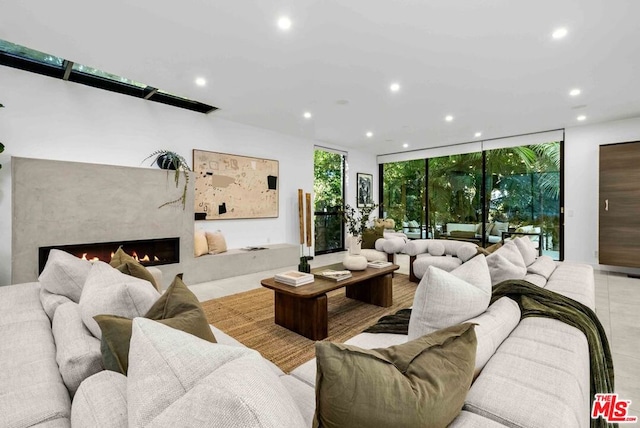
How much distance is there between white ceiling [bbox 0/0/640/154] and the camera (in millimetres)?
2344

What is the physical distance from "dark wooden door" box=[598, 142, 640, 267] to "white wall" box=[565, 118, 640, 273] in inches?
17.5

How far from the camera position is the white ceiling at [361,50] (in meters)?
2.34

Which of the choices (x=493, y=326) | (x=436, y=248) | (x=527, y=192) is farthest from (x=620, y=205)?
(x=493, y=326)

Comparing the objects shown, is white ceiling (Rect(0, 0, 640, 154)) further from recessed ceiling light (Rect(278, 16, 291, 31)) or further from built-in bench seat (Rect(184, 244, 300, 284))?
built-in bench seat (Rect(184, 244, 300, 284))

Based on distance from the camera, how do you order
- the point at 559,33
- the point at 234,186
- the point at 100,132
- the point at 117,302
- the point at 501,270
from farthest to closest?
1. the point at 234,186
2. the point at 100,132
3. the point at 559,33
4. the point at 501,270
5. the point at 117,302

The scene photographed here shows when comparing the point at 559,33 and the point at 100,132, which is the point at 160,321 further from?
the point at 100,132

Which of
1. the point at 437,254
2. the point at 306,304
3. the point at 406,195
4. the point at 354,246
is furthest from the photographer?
the point at 406,195

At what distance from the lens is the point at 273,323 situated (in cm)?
301

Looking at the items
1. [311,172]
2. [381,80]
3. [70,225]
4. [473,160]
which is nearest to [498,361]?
[381,80]

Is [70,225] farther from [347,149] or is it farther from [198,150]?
[347,149]

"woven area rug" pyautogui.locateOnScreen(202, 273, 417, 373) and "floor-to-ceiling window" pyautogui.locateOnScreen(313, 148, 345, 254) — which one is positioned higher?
"floor-to-ceiling window" pyautogui.locateOnScreen(313, 148, 345, 254)

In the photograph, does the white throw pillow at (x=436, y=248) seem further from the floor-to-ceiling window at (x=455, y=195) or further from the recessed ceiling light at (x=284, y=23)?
the recessed ceiling light at (x=284, y=23)

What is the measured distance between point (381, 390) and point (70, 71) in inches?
185

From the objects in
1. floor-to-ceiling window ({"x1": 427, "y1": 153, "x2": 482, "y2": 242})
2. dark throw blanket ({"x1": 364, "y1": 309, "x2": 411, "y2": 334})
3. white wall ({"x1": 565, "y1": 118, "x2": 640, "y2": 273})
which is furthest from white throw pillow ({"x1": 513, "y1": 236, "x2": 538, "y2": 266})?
floor-to-ceiling window ({"x1": 427, "y1": 153, "x2": 482, "y2": 242})
